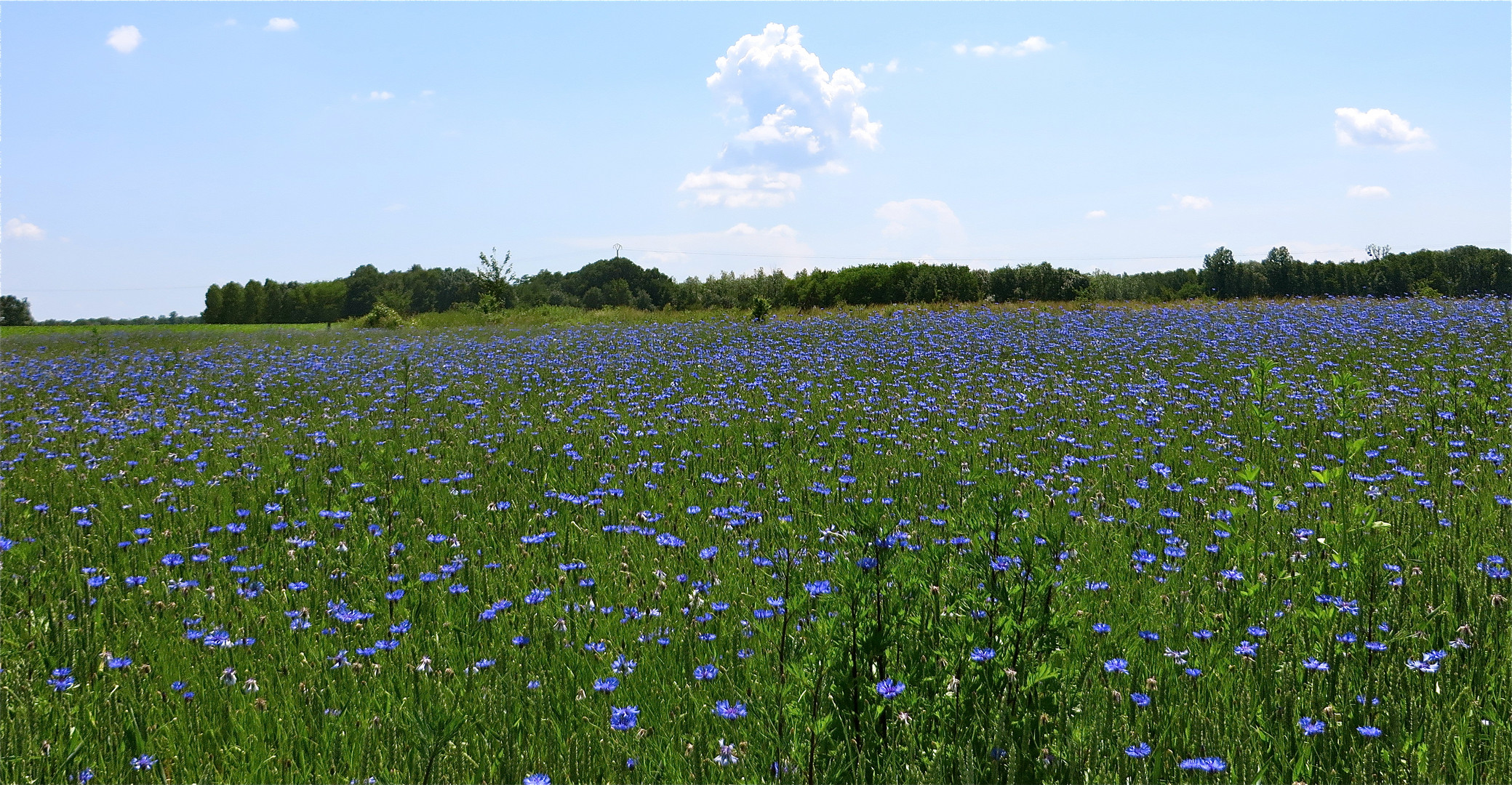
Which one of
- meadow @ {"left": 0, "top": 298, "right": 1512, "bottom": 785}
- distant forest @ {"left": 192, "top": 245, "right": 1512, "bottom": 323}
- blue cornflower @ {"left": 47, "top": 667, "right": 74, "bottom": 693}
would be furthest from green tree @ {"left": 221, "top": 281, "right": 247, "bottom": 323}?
blue cornflower @ {"left": 47, "top": 667, "right": 74, "bottom": 693}

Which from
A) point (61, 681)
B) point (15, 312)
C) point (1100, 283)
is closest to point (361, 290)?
point (15, 312)

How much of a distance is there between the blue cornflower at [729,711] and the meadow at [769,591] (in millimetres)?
19

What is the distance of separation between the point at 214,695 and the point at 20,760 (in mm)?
543

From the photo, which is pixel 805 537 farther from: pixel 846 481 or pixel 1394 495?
pixel 1394 495

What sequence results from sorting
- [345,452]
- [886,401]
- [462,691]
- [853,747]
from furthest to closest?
[886,401]
[345,452]
[462,691]
[853,747]

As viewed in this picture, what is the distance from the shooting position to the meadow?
2.29 metres

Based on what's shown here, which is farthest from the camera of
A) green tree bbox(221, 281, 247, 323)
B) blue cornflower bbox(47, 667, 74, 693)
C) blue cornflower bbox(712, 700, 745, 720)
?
green tree bbox(221, 281, 247, 323)

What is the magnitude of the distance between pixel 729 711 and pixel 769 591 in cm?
113

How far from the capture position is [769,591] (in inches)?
136

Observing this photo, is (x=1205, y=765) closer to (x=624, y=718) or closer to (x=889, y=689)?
(x=889, y=689)

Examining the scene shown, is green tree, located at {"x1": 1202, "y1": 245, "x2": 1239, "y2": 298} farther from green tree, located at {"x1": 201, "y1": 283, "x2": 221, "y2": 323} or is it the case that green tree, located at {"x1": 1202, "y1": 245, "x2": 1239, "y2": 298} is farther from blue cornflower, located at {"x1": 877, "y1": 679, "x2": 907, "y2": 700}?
green tree, located at {"x1": 201, "y1": 283, "x2": 221, "y2": 323}

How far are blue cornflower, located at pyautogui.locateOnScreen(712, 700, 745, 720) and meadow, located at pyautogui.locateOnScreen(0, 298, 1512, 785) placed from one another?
19 millimetres

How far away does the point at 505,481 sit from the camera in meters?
5.51

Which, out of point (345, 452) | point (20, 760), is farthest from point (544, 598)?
point (345, 452)
